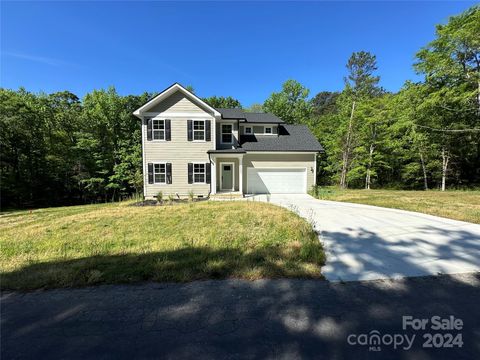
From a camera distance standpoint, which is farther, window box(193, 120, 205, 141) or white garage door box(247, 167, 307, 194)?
white garage door box(247, 167, 307, 194)

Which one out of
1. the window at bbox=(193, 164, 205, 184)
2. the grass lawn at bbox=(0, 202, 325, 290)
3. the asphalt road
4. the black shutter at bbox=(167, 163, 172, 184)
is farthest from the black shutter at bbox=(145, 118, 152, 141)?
the asphalt road

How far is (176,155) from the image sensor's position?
14359mm

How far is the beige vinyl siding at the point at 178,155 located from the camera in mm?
14180

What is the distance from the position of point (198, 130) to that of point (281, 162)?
6.14 m

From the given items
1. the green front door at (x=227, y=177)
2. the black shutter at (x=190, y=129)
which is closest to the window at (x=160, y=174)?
the black shutter at (x=190, y=129)

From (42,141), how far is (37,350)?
85.2ft

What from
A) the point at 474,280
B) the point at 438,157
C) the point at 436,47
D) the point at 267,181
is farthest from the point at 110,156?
the point at 438,157

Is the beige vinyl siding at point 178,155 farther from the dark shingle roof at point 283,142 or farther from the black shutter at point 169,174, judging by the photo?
the dark shingle roof at point 283,142

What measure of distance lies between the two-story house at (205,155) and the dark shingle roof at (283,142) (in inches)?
2.9

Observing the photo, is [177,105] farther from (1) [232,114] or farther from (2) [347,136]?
(2) [347,136]

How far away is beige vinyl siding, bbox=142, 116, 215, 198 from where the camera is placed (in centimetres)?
1418

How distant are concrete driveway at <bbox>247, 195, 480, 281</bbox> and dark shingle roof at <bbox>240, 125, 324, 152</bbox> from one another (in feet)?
28.4

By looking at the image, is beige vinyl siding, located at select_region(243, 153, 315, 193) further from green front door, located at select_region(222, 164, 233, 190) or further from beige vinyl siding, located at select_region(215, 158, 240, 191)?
green front door, located at select_region(222, 164, 233, 190)

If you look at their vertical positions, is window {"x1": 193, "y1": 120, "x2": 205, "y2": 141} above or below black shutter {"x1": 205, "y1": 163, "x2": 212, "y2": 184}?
above
